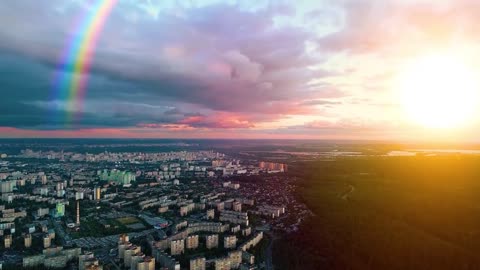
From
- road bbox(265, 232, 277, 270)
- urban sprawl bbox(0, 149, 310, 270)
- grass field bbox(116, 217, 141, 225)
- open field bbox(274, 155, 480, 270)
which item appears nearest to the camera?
road bbox(265, 232, 277, 270)

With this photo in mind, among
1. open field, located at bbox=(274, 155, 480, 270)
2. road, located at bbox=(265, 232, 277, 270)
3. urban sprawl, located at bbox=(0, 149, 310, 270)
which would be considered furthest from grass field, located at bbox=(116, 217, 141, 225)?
open field, located at bbox=(274, 155, 480, 270)

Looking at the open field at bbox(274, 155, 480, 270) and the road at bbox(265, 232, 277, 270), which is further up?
the open field at bbox(274, 155, 480, 270)

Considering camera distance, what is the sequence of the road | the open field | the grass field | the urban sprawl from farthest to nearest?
the grass field → the open field → the urban sprawl → the road

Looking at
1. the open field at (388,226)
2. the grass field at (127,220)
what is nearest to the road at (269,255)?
the open field at (388,226)

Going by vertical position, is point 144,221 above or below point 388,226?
below

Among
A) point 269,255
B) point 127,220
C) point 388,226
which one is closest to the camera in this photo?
point 269,255

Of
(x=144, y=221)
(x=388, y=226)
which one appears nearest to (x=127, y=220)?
(x=144, y=221)

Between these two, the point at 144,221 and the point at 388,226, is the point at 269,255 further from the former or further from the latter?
the point at 144,221

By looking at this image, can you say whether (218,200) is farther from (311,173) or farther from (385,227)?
(311,173)

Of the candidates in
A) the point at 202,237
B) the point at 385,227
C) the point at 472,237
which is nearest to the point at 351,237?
the point at 385,227

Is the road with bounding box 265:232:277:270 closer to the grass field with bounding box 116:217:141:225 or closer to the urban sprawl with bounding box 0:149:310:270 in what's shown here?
the urban sprawl with bounding box 0:149:310:270
